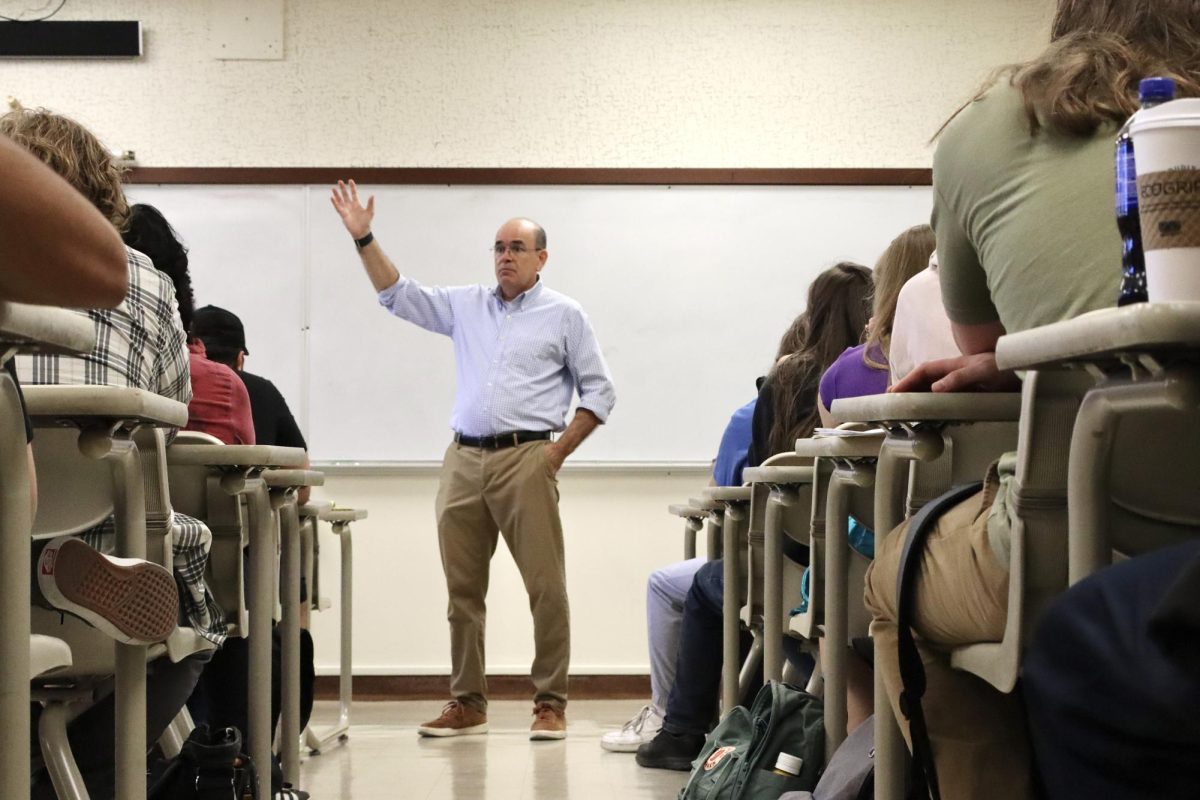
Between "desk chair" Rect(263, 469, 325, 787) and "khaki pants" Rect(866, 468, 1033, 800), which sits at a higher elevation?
"khaki pants" Rect(866, 468, 1033, 800)

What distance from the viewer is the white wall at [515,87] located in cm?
563

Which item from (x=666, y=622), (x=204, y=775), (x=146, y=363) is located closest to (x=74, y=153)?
(x=146, y=363)

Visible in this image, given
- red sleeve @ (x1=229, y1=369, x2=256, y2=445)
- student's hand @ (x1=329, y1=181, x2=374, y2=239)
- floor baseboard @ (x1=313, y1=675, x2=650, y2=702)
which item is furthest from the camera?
floor baseboard @ (x1=313, y1=675, x2=650, y2=702)

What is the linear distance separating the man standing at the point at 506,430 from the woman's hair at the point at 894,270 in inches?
82.6

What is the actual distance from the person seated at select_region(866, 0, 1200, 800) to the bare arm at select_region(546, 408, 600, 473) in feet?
10.5

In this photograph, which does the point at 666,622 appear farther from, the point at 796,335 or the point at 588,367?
the point at 588,367

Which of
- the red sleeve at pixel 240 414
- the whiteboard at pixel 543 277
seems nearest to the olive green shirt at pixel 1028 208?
the red sleeve at pixel 240 414

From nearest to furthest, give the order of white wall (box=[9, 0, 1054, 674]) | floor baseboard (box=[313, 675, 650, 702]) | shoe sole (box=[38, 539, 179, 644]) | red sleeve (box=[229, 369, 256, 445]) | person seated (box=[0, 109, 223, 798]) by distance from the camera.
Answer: shoe sole (box=[38, 539, 179, 644]) → person seated (box=[0, 109, 223, 798]) → red sleeve (box=[229, 369, 256, 445]) → floor baseboard (box=[313, 675, 650, 702]) → white wall (box=[9, 0, 1054, 674])

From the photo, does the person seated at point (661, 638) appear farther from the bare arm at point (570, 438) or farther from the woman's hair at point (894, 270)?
the woman's hair at point (894, 270)

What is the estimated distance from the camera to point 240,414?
10.7ft

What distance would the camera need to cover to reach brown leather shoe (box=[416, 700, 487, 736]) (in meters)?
4.39

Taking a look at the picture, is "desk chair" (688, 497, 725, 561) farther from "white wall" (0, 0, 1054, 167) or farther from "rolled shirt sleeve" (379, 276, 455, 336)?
"white wall" (0, 0, 1054, 167)

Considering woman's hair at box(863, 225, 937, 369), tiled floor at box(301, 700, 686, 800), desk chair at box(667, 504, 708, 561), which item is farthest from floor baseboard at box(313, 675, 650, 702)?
woman's hair at box(863, 225, 937, 369)

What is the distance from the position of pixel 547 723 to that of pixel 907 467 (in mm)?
2896
